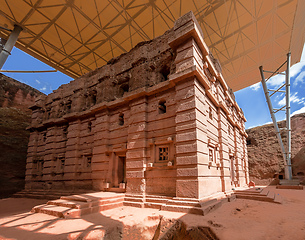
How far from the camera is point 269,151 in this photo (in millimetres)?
28719

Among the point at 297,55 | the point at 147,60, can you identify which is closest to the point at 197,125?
the point at 147,60

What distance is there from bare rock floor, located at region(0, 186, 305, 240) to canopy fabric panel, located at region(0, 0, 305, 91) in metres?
16.8

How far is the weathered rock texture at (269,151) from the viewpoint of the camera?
2683 cm

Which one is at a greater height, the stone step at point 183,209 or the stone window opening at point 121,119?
the stone window opening at point 121,119

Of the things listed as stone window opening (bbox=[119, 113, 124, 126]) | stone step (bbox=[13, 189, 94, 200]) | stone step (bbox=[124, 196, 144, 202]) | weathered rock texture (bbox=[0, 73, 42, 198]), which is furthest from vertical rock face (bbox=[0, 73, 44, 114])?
stone step (bbox=[124, 196, 144, 202])

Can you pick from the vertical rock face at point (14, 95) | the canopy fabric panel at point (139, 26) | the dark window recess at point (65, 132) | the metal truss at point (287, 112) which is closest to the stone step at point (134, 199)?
the dark window recess at point (65, 132)

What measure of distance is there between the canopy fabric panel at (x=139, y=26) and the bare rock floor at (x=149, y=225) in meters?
16.8

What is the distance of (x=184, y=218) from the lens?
6.69m

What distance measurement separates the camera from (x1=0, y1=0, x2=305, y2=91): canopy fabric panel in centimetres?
1591

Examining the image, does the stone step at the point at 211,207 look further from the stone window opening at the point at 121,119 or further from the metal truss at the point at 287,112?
the metal truss at the point at 287,112

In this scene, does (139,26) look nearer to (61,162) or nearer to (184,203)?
(61,162)

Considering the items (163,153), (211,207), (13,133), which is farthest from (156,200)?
Result: (13,133)

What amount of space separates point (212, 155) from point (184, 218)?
450 cm

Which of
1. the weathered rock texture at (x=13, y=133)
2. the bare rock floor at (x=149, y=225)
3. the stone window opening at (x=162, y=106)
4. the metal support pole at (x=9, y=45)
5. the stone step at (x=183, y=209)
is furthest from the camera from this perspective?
the weathered rock texture at (x=13, y=133)
